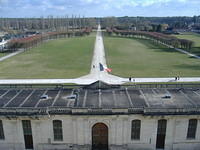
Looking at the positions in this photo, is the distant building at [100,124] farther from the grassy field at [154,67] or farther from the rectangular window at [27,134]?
the grassy field at [154,67]

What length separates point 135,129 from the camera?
2466 cm

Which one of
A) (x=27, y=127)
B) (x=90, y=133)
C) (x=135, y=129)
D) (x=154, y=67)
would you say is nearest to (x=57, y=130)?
(x=27, y=127)

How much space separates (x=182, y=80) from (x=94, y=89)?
30458 millimetres

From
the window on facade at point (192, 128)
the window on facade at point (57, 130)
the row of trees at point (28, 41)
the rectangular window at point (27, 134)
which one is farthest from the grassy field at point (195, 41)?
the rectangular window at point (27, 134)

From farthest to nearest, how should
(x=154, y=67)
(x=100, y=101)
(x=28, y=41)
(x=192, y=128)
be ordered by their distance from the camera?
(x=28, y=41)
(x=154, y=67)
(x=100, y=101)
(x=192, y=128)

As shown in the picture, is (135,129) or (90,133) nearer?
(90,133)

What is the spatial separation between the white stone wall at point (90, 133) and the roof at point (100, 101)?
85 centimetres

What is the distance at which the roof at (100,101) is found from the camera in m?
23.8

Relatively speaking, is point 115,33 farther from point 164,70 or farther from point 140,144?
point 140,144

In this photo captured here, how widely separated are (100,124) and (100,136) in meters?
1.77

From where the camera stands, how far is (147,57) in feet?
273

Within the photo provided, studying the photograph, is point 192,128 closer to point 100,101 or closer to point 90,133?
point 100,101

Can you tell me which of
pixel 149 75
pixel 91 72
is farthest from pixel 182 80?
pixel 91 72

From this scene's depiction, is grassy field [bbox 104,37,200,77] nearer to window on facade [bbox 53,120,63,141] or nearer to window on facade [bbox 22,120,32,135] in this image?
window on facade [bbox 53,120,63,141]
